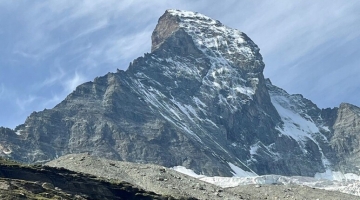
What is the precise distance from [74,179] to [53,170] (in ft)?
20.6

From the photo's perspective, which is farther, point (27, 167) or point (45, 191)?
point (27, 167)

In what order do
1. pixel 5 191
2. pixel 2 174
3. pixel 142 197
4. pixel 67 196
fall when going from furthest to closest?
pixel 142 197
pixel 2 174
pixel 67 196
pixel 5 191

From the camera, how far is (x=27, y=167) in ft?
618

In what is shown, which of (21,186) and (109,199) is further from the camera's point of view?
(109,199)

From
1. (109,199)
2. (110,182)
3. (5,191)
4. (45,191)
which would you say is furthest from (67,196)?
(110,182)

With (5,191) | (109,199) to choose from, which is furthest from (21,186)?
(109,199)

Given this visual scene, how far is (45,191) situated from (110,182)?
42274mm

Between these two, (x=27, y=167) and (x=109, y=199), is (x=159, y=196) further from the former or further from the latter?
(x=27, y=167)

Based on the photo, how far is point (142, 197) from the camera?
191875mm

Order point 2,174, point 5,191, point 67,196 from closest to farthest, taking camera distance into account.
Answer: point 5,191, point 67,196, point 2,174

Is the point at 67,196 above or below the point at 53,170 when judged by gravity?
below

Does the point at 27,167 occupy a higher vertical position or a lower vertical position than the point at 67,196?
higher

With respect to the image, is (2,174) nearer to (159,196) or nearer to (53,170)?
(53,170)

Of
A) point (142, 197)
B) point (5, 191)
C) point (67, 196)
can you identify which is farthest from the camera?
point (142, 197)
